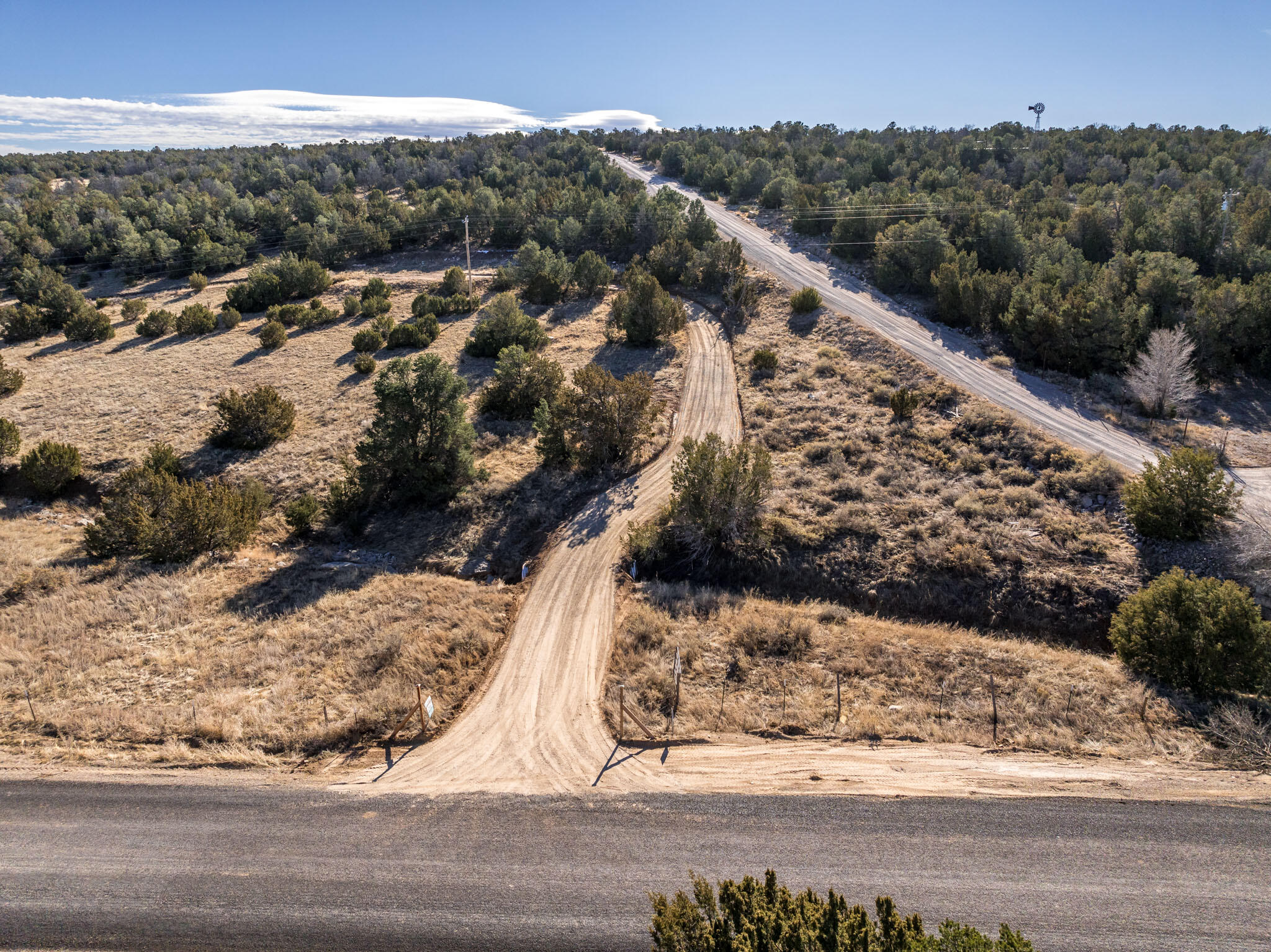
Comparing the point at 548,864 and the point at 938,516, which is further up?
the point at 938,516

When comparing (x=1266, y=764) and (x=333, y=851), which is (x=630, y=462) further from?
(x=1266, y=764)

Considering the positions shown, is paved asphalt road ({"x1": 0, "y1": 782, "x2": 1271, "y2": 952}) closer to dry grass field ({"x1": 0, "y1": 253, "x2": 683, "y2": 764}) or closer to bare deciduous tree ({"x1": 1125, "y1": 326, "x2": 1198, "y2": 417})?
dry grass field ({"x1": 0, "y1": 253, "x2": 683, "y2": 764})

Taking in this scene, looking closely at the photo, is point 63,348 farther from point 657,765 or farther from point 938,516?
point 938,516

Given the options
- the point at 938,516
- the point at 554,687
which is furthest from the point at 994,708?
the point at 554,687

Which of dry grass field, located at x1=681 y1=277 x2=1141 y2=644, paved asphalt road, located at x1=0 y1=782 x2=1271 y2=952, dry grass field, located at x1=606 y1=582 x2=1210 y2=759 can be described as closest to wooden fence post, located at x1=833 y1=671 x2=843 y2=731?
dry grass field, located at x1=606 y1=582 x2=1210 y2=759

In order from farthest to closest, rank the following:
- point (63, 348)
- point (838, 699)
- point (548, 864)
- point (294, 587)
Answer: point (63, 348)
point (294, 587)
point (838, 699)
point (548, 864)

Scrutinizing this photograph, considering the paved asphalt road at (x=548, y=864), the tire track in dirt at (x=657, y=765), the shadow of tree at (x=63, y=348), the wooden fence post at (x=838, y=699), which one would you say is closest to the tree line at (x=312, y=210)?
the shadow of tree at (x=63, y=348)

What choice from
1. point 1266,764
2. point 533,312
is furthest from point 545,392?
point 1266,764
